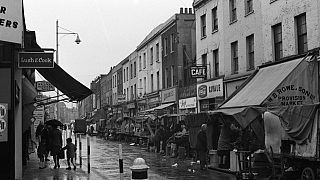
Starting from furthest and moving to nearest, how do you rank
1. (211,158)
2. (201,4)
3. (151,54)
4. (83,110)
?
(83,110) → (151,54) → (201,4) → (211,158)

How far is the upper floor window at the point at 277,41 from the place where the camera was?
22.5 meters

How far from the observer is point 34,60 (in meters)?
14.1

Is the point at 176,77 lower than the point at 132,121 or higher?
higher

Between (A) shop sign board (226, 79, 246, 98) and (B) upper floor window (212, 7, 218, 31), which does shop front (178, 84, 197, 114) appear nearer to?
(B) upper floor window (212, 7, 218, 31)

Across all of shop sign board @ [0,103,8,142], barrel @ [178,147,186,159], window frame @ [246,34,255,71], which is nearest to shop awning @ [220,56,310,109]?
window frame @ [246,34,255,71]

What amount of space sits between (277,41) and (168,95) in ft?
63.4

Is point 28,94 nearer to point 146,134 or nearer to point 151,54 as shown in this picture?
point 146,134

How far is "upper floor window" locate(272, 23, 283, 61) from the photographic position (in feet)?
73.9

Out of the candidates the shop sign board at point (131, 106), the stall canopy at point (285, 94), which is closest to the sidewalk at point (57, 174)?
the stall canopy at point (285, 94)

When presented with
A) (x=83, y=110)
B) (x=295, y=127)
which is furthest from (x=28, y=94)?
(x=83, y=110)

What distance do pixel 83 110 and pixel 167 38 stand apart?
98.2 metres

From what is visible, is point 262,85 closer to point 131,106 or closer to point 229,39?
point 229,39

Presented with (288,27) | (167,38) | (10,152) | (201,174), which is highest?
(167,38)

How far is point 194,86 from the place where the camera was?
3444 centimetres
